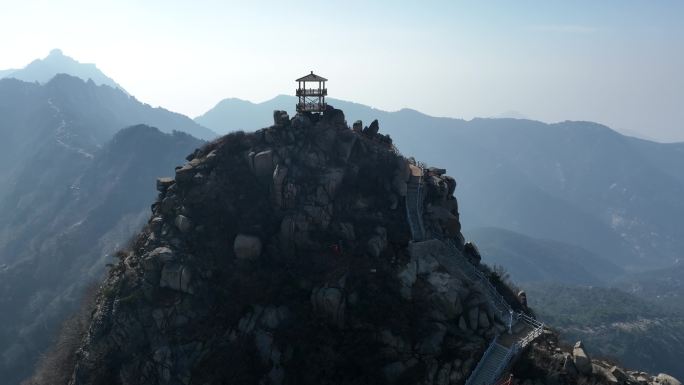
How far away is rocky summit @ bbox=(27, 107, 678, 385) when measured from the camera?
143ft

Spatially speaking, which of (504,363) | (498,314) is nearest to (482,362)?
(504,363)

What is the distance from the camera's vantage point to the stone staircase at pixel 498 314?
42.1 meters

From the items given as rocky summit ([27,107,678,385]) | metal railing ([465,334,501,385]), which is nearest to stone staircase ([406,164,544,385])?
metal railing ([465,334,501,385])

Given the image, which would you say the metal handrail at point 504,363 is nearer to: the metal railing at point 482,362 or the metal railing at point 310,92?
the metal railing at point 482,362

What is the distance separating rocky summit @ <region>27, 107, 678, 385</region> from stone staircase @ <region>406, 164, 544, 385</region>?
0.55ft

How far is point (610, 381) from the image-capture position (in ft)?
136

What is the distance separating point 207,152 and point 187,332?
76.4ft

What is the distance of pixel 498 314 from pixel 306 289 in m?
19.2

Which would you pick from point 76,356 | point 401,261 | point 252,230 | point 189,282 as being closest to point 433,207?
point 401,261

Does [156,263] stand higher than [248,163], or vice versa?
[248,163]

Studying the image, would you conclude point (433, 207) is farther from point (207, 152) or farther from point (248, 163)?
point (207, 152)

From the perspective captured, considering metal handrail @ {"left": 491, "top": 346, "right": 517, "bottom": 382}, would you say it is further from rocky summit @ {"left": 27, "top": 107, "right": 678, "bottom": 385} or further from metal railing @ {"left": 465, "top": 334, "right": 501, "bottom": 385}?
metal railing @ {"left": 465, "top": 334, "right": 501, "bottom": 385}

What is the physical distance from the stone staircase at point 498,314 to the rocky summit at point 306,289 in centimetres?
17

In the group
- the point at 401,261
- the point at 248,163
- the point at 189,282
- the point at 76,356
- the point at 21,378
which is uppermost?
the point at 248,163
